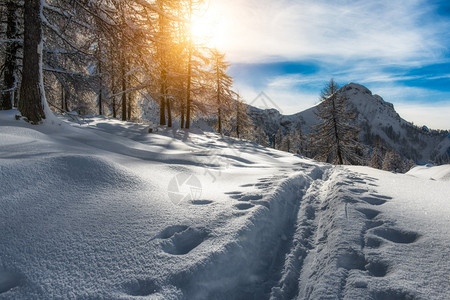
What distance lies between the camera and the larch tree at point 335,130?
784 inches

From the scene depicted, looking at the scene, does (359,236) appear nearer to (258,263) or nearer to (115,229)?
(258,263)

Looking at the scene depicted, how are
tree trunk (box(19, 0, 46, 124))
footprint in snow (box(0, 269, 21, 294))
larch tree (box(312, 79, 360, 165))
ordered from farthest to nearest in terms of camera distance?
larch tree (box(312, 79, 360, 165))
tree trunk (box(19, 0, 46, 124))
footprint in snow (box(0, 269, 21, 294))

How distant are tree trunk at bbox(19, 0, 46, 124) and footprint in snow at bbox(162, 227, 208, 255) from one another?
5.75 meters

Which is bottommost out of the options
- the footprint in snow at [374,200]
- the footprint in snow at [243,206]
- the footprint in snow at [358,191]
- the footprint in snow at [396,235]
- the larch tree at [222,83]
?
the footprint in snow at [396,235]

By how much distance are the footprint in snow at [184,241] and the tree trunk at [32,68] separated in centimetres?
575

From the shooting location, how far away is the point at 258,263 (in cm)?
219

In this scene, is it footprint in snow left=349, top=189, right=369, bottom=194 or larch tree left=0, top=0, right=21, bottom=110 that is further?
larch tree left=0, top=0, right=21, bottom=110

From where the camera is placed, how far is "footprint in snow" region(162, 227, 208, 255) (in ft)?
6.48

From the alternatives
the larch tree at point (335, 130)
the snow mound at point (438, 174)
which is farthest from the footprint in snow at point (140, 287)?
the larch tree at point (335, 130)

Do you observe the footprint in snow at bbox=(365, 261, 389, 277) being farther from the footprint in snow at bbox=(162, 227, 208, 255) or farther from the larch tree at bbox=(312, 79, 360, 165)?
the larch tree at bbox=(312, 79, 360, 165)

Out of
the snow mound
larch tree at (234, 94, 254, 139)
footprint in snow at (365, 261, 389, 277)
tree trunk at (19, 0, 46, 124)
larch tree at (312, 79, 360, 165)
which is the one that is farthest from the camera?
larch tree at (234, 94, 254, 139)

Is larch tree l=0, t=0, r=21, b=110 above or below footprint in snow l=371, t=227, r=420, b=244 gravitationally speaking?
above

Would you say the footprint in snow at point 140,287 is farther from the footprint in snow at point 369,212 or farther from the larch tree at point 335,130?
the larch tree at point 335,130

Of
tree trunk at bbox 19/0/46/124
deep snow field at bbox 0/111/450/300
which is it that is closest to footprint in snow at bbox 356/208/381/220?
deep snow field at bbox 0/111/450/300
